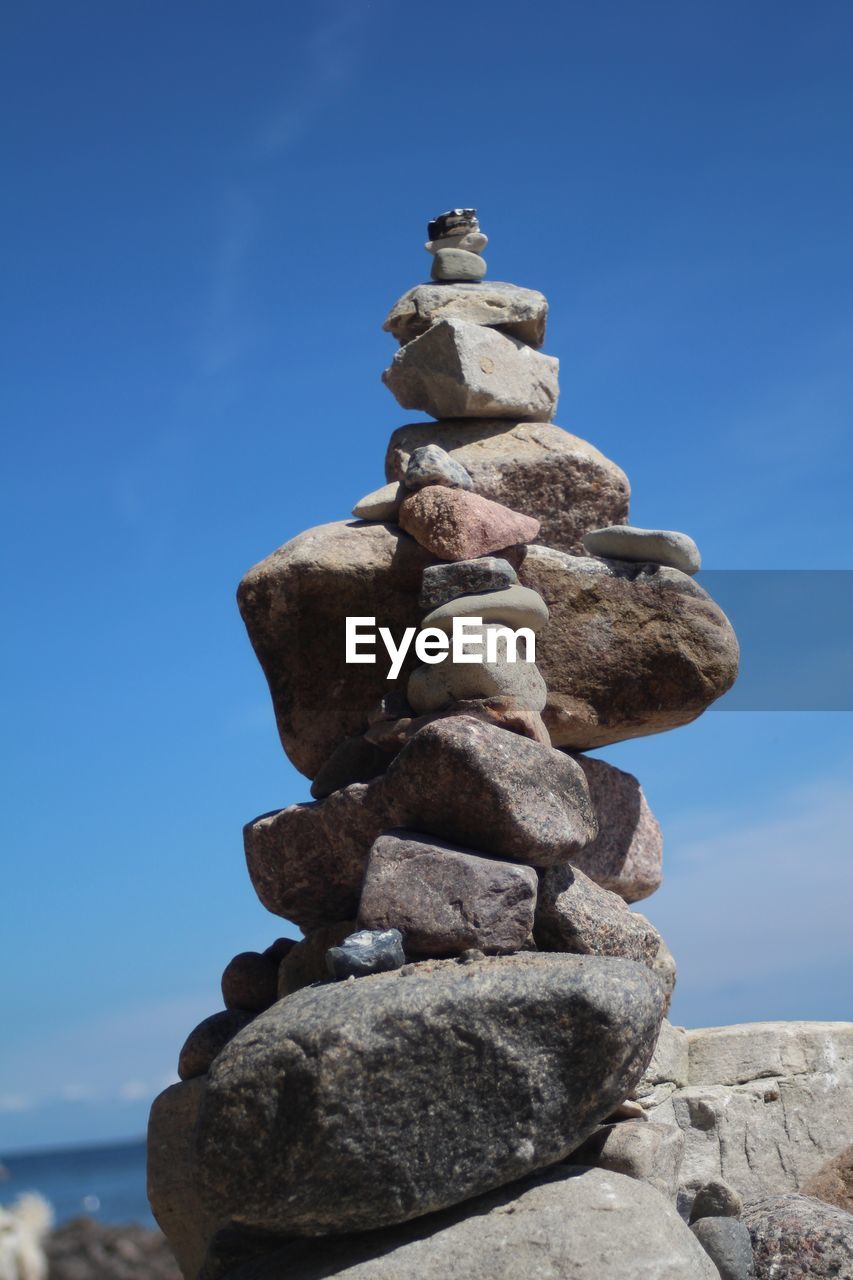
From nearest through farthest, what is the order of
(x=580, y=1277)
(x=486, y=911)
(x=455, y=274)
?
(x=580, y=1277) → (x=486, y=911) → (x=455, y=274)

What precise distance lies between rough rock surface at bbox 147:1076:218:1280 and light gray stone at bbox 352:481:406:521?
3.47 meters

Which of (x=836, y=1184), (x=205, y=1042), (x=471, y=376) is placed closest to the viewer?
(x=205, y=1042)

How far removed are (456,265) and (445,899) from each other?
4.92m

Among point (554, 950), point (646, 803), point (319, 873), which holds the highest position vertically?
point (646, 803)

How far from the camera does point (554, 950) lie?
6.69 m

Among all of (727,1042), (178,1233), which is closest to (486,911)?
(178,1233)

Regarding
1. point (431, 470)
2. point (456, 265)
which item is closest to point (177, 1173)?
point (431, 470)

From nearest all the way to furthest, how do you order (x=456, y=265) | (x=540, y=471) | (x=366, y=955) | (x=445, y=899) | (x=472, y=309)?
1. (x=366, y=955)
2. (x=445, y=899)
3. (x=540, y=471)
4. (x=472, y=309)
5. (x=456, y=265)

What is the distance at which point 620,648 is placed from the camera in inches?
305

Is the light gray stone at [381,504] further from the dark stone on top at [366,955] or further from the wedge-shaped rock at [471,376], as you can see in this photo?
the dark stone on top at [366,955]

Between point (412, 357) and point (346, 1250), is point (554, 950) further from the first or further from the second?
point (412, 357)

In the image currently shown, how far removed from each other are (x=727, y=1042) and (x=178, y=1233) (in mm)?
4040

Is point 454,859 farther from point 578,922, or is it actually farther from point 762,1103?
point 762,1103

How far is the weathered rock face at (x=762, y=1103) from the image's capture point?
8828 millimetres
